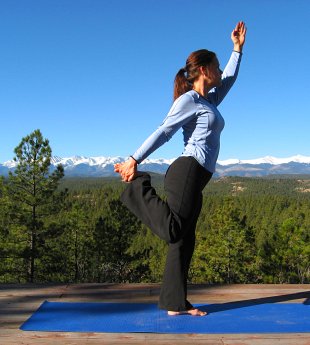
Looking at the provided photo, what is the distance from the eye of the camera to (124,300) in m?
2.93

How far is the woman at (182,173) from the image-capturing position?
2.33 meters

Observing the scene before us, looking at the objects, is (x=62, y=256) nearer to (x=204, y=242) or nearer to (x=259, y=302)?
(x=204, y=242)

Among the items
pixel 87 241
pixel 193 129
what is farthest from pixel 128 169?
pixel 87 241

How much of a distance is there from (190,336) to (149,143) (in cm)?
106

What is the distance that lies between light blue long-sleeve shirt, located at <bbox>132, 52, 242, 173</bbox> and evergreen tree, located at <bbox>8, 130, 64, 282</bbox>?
14.5 metres

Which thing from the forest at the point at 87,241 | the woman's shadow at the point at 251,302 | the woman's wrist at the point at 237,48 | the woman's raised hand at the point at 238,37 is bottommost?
the forest at the point at 87,241

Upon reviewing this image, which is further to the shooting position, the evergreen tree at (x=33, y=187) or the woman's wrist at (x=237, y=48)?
the evergreen tree at (x=33, y=187)

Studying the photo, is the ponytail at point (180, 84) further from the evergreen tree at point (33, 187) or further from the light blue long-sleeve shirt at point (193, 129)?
the evergreen tree at point (33, 187)

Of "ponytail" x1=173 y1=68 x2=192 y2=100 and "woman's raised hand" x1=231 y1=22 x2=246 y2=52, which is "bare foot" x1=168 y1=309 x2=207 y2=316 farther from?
"woman's raised hand" x1=231 y1=22 x2=246 y2=52

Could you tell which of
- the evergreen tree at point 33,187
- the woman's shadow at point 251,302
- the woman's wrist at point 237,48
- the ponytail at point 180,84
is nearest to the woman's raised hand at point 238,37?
the woman's wrist at point 237,48

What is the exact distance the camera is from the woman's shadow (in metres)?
2.72

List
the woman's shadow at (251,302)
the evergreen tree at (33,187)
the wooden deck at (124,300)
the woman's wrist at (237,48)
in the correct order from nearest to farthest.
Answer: the wooden deck at (124,300), the woman's shadow at (251,302), the woman's wrist at (237,48), the evergreen tree at (33,187)

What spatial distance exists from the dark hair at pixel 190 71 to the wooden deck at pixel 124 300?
4.80 feet

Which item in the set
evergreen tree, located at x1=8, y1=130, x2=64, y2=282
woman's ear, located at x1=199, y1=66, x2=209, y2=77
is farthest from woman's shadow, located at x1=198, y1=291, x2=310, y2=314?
evergreen tree, located at x1=8, y1=130, x2=64, y2=282
